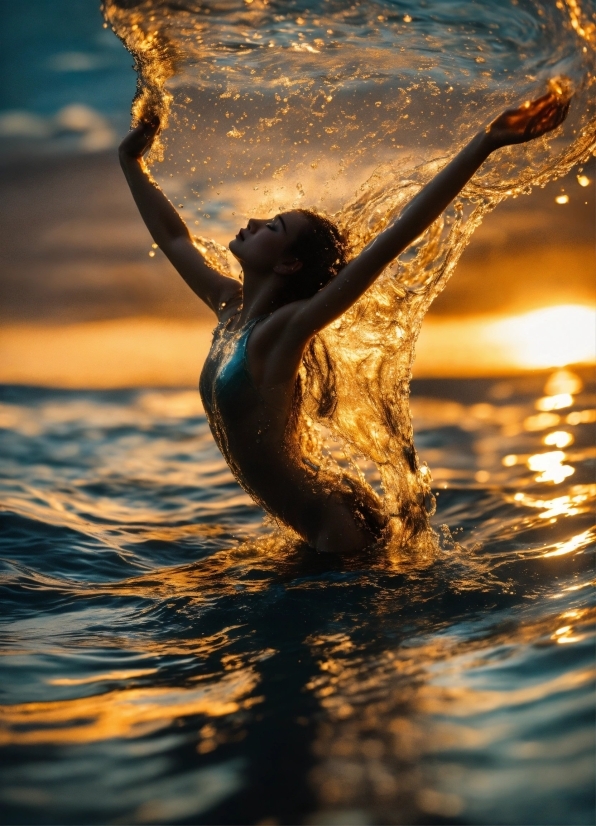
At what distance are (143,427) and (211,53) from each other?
2.65m

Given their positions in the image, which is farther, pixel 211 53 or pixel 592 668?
pixel 211 53

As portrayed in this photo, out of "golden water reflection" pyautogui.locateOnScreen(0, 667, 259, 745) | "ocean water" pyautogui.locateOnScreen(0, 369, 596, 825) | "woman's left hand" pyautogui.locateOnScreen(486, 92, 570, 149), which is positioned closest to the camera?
"ocean water" pyautogui.locateOnScreen(0, 369, 596, 825)

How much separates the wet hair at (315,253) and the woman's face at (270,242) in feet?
0.07

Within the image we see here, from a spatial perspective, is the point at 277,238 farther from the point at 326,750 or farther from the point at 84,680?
the point at 326,750

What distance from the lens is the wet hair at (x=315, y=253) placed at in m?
3.00

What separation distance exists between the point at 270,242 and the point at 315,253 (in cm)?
15

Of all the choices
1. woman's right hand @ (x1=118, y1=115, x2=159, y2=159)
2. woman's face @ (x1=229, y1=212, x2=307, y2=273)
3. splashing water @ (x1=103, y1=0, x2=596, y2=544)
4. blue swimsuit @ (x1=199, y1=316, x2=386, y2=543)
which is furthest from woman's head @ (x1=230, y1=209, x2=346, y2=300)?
woman's right hand @ (x1=118, y1=115, x2=159, y2=159)

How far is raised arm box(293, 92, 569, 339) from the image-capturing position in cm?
249

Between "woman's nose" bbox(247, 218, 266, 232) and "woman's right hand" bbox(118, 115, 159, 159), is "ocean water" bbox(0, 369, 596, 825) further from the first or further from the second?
"woman's right hand" bbox(118, 115, 159, 159)

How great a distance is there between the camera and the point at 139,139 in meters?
3.48

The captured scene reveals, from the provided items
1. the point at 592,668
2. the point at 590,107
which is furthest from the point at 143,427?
the point at 592,668

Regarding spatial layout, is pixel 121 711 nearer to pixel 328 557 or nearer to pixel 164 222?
pixel 328 557

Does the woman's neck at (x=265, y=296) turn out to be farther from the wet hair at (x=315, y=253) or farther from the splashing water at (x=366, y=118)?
the splashing water at (x=366, y=118)

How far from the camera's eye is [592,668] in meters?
1.99
